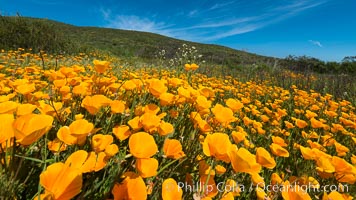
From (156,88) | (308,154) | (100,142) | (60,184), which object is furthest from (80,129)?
(308,154)

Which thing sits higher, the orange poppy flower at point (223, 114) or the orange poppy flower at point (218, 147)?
the orange poppy flower at point (223, 114)

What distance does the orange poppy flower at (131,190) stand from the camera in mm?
790

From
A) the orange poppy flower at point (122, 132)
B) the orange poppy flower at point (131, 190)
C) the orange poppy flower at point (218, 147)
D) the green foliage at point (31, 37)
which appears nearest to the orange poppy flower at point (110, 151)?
the orange poppy flower at point (131, 190)

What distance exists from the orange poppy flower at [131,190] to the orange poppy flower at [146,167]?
0.08 feet

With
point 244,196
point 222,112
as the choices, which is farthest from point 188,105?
point 244,196

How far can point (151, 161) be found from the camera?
0.89 metres

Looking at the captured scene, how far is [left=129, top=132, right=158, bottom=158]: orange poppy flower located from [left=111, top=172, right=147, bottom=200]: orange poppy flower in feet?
0.24

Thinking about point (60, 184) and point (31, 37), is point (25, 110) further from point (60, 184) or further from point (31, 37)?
point (31, 37)

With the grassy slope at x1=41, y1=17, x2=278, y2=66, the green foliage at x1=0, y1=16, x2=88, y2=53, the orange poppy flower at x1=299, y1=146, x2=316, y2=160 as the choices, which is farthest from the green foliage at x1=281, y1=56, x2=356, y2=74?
the orange poppy flower at x1=299, y1=146, x2=316, y2=160

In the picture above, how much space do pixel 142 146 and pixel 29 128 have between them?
0.33m

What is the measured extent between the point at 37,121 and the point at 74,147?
40 cm

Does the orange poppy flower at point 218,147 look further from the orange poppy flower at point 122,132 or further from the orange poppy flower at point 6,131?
the orange poppy flower at point 6,131

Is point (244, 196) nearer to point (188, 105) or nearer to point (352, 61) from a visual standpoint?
point (188, 105)

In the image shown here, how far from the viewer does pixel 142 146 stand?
2.90ft
